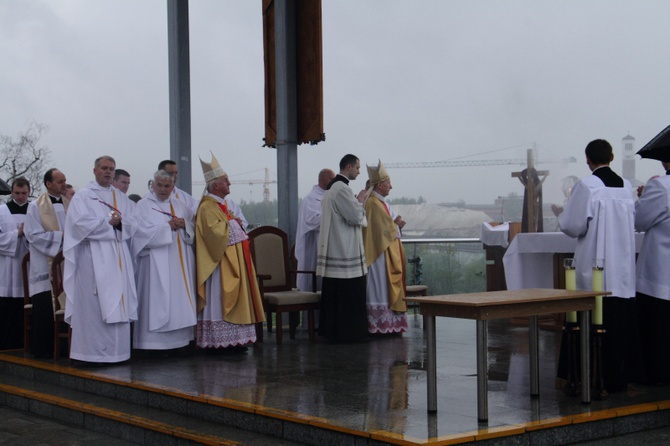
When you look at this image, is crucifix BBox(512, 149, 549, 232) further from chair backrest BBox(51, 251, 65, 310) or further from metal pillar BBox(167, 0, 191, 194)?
chair backrest BBox(51, 251, 65, 310)

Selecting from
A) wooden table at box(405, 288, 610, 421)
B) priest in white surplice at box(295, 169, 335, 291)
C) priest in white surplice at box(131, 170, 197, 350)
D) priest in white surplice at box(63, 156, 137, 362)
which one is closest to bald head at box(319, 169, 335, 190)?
priest in white surplice at box(295, 169, 335, 291)

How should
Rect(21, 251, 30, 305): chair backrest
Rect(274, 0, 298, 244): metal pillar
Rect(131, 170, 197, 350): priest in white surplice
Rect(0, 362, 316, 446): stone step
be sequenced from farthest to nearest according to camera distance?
Rect(274, 0, 298, 244): metal pillar < Rect(21, 251, 30, 305): chair backrest < Rect(131, 170, 197, 350): priest in white surplice < Rect(0, 362, 316, 446): stone step

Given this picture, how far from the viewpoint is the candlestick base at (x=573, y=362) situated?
4.78 meters

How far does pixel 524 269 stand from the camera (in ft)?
25.6

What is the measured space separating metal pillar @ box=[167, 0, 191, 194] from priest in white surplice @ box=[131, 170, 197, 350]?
2106mm

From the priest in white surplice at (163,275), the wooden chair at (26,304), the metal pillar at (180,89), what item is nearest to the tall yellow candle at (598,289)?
the priest in white surplice at (163,275)

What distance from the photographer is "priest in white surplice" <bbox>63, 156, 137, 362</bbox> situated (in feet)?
20.8

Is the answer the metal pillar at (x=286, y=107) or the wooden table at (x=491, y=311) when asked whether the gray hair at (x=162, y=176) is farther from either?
the wooden table at (x=491, y=311)

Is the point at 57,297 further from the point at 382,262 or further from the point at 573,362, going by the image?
the point at 573,362

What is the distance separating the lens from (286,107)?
842 cm

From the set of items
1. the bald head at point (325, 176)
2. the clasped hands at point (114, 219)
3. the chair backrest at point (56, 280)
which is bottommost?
the chair backrest at point (56, 280)

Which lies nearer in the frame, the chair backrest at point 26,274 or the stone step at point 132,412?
the stone step at point 132,412

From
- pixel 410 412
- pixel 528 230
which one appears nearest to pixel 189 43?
pixel 528 230

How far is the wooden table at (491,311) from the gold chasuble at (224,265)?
2.56 metres
